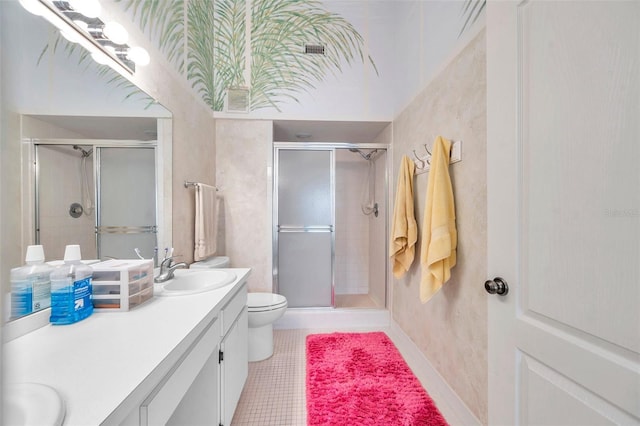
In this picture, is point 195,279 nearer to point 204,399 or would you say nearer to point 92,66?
point 204,399

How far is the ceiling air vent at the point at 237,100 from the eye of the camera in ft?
8.60

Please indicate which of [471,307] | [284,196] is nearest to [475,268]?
[471,307]

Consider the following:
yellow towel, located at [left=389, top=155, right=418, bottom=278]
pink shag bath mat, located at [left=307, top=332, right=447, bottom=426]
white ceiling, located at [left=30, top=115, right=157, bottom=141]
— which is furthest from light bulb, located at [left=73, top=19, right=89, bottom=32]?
pink shag bath mat, located at [left=307, top=332, right=447, bottom=426]

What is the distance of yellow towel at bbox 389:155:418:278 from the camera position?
6.35 ft

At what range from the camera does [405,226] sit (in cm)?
198

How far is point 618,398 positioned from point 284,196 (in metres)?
2.47

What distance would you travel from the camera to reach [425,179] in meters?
1.84

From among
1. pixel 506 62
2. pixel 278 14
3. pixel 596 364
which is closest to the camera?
pixel 596 364

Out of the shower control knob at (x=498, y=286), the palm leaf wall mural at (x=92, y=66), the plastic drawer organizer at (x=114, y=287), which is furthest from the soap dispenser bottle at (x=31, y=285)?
the shower control knob at (x=498, y=286)

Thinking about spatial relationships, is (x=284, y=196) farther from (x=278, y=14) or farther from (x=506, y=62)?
(x=506, y=62)

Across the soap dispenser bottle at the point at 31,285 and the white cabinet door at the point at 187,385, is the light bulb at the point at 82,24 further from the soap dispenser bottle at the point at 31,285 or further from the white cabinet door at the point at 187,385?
the white cabinet door at the point at 187,385

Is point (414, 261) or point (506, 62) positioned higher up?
point (506, 62)

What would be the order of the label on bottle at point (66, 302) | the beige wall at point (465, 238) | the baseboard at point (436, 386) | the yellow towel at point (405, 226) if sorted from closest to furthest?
the label on bottle at point (66, 302), the beige wall at point (465, 238), the baseboard at point (436, 386), the yellow towel at point (405, 226)

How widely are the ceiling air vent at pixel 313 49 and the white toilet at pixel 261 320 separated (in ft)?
7.21
